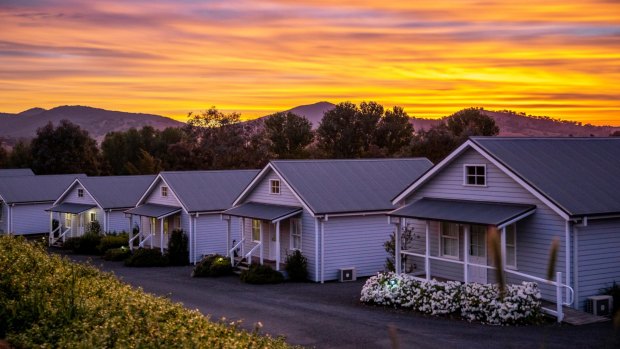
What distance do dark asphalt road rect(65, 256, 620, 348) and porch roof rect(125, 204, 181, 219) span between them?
27.6ft

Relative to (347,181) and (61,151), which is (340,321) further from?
(61,151)

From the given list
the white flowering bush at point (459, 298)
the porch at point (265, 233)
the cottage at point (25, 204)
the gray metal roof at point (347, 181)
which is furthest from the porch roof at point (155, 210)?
the white flowering bush at point (459, 298)

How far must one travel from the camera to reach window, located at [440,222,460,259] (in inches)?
1033

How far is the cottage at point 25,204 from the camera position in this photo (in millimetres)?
54369

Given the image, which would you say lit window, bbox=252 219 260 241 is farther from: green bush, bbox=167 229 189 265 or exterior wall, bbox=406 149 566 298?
exterior wall, bbox=406 149 566 298

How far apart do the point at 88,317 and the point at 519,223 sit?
14770 mm

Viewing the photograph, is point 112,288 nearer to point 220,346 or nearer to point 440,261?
point 220,346

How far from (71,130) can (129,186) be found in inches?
1928

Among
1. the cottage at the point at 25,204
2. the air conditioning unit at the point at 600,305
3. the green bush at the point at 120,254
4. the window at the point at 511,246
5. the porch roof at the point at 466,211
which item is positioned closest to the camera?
the air conditioning unit at the point at 600,305

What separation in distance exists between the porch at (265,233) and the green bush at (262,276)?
2.52 feet

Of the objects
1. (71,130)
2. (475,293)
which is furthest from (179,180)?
(71,130)

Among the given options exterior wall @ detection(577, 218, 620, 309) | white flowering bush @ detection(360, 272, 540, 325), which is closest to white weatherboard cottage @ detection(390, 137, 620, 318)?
exterior wall @ detection(577, 218, 620, 309)

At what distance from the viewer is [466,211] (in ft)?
79.5

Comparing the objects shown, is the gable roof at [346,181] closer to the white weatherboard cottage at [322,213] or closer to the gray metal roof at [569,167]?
the white weatherboard cottage at [322,213]
